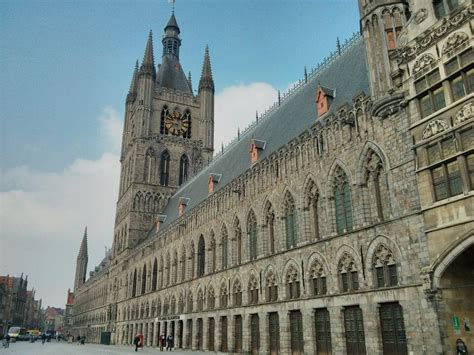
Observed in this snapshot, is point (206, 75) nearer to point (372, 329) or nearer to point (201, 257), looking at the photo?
point (201, 257)

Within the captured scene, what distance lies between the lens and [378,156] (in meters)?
19.3

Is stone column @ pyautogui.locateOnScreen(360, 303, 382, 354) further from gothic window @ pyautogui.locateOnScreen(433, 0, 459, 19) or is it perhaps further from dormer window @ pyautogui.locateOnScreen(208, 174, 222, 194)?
dormer window @ pyautogui.locateOnScreen(208, 174, 222, 194)

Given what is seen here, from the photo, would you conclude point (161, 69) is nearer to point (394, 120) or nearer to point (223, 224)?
point (223, 224)

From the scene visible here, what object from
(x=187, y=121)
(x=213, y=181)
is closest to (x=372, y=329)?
(x=213, y=181)

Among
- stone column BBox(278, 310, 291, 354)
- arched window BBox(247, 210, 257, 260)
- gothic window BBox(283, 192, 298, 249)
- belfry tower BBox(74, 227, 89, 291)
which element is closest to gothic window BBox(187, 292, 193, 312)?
arched window BBox(247, 210, 257, 260)

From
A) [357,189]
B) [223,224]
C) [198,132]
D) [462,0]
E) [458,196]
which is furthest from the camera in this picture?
[198,132]

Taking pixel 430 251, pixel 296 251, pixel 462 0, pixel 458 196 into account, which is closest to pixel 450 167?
pixel 458 196

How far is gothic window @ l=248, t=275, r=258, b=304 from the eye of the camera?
2678cm

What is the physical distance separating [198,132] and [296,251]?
143 ft

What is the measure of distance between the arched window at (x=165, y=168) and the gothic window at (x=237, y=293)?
1301 inches

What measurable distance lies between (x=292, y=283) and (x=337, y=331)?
14.2 ft

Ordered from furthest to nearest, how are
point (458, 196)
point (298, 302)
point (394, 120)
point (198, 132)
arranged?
1. point (198, 132)
2. point (298, 302)
3. point (394, 120)
4. point (458, 196)

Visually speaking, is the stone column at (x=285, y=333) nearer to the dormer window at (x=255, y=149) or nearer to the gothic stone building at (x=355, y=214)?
the gothic stone building at (x=355, y=214)

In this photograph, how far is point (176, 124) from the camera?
63.1 metres
